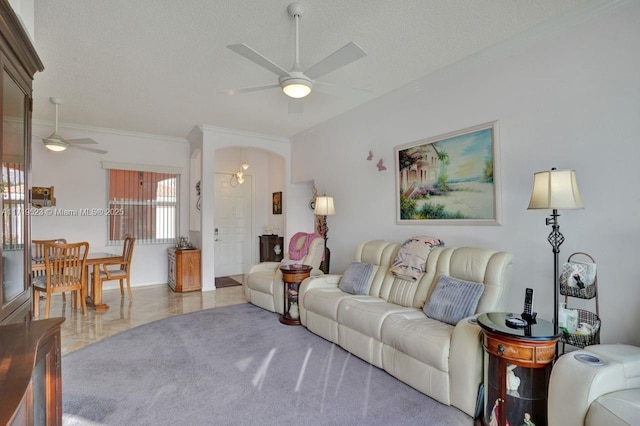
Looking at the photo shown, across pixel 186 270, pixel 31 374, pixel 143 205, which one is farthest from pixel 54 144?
pixel 31 374

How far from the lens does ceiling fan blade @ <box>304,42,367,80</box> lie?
2191 mm

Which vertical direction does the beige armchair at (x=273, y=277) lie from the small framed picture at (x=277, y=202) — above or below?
below

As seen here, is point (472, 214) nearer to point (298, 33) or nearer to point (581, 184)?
point (581, 184)

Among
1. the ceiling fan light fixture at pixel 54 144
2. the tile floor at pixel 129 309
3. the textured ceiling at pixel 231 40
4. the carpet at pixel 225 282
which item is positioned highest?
the textured ceiling at pixel 231 40

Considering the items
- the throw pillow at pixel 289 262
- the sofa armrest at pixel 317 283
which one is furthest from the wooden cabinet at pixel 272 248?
the sofa armrest at pixel 317 283

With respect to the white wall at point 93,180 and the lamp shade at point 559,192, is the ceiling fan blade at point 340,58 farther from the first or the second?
the white wall at point 93,180

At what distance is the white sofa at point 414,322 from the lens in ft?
7.26

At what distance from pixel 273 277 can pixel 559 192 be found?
134 inches

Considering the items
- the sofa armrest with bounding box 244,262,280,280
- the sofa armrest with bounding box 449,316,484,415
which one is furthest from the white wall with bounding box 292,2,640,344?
the sofa armrest with bounding box 244,262,280,280

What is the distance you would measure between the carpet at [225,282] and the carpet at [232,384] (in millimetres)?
2556

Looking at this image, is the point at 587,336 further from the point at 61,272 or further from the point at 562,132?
the point at 61,272

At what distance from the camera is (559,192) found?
2191mm

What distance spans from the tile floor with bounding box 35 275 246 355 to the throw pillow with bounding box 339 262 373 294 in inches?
83.1

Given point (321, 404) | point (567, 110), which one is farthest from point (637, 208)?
point (321, 404)
